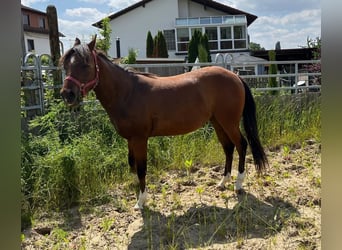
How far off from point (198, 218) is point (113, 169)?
4.74ft

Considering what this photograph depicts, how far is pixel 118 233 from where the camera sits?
2.88 meters

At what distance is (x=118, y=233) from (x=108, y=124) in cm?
217

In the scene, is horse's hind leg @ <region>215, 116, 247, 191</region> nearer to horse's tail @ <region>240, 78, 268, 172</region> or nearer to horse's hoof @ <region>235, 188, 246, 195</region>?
horse's hoof @ <region>235, 188, 246, 195</region>

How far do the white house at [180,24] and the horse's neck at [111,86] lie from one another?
68.7ft

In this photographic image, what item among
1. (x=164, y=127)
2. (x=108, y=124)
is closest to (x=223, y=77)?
(x=164, y=127)

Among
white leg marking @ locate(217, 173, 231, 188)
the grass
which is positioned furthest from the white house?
white leg marking @ locate(217, 173, 231, 188)

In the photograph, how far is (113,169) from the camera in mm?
4125

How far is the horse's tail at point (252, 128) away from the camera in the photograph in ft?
12.4

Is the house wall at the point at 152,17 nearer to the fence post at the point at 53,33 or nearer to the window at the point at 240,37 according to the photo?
the window at the point at 240,37

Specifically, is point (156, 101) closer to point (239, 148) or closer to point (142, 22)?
point (239, 148)

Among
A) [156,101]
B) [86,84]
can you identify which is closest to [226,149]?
[156,101]

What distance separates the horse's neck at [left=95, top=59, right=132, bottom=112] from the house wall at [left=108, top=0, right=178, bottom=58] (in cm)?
2206
